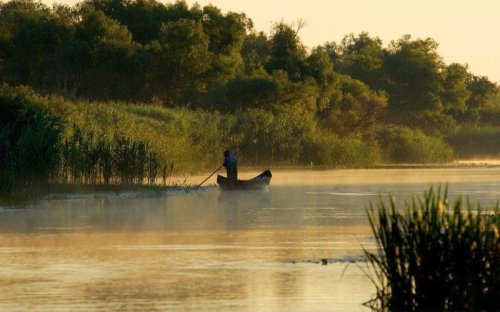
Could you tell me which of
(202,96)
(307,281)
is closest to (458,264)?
(307,281)

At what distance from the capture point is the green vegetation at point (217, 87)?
63.3m

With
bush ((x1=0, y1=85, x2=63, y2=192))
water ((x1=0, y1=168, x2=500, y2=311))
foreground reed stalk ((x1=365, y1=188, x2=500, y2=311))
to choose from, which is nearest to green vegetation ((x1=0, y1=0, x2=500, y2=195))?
bush ((x1=0, y1=85, x2=63, y2=192))

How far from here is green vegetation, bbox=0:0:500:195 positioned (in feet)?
208

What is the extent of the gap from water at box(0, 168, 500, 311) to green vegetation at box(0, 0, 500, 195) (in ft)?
52.9

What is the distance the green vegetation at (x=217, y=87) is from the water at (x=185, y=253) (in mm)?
16119

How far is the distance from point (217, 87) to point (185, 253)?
207ft

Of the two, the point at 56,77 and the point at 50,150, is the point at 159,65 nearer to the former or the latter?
the point at 56,77

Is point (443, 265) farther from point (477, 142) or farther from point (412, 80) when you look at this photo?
point (412, 80)

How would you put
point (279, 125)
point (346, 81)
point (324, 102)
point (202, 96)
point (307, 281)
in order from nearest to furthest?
point (307, 281), point (279, 125), point (202, 96), point (324, 102), point (346, 81)

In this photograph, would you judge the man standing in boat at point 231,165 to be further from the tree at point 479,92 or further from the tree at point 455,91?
the tree at point 479,92

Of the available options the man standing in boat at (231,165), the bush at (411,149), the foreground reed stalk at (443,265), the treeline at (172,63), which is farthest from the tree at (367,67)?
the foreground reed stalk at (443,265)

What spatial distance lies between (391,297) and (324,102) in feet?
258

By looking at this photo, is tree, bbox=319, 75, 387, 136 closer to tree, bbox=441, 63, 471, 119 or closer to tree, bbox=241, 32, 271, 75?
tree, bbox=241, 32, 271, 75

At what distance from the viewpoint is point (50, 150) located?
3756 centimetres
